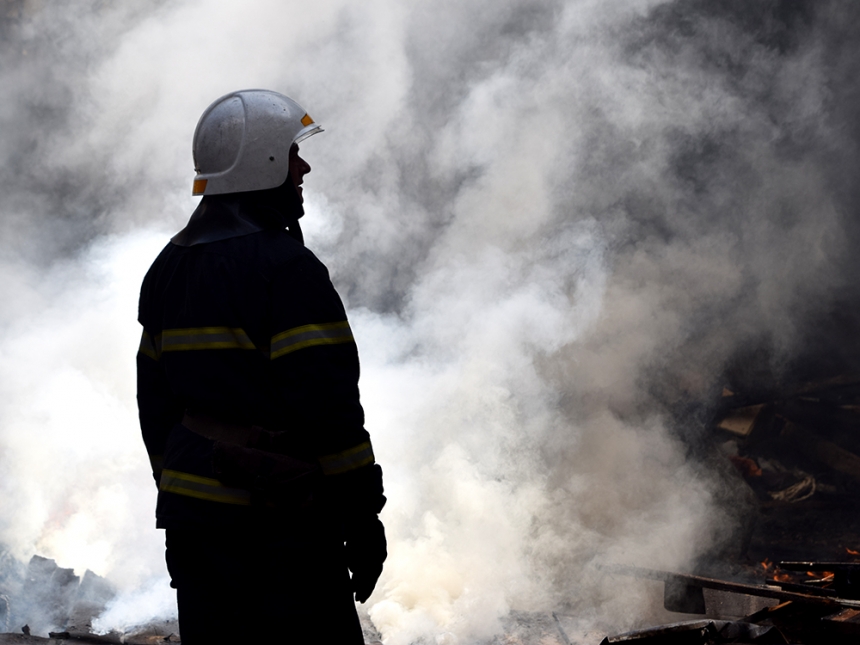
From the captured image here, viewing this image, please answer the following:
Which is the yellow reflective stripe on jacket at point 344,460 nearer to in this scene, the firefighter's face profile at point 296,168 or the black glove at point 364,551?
the black glove at point 364,551

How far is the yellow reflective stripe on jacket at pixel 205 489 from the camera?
1.77 metres

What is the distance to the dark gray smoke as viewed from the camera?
5562 millimetres

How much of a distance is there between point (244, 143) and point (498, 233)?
550cm

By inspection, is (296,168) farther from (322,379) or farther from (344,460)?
(344,460)

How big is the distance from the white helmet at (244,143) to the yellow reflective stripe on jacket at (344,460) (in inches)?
30.5

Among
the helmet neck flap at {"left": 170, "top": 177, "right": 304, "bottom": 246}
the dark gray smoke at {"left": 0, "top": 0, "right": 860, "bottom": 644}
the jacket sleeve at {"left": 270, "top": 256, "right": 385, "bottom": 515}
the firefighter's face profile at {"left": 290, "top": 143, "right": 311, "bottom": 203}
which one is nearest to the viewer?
the jacket sleeve at {"left": 270, "top": 256, "right": 385, "bottom": 515}

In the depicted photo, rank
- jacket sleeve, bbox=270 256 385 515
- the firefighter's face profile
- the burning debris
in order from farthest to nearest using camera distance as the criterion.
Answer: the burning debris, the firefighter's face profile, jacket sleeve, bbox=270 256 385 515

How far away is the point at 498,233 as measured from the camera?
7371 mm

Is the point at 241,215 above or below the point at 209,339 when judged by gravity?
above

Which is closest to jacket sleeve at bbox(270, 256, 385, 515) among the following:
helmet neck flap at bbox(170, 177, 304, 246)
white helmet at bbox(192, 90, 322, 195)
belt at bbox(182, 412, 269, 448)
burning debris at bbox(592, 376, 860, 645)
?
belt at bbox(182, 412, 269, 448)

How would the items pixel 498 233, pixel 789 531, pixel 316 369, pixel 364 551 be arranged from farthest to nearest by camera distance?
pixel 498 233 → pixel 789 531 → pixel 364 551 → pixel 316 369

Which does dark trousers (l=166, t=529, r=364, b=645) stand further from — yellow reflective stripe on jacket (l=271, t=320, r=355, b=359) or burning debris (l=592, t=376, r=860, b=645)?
burning debris (l=592, t=376, r=860, b=645)

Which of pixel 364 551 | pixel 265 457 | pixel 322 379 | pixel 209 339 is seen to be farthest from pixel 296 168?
pixel 364 551

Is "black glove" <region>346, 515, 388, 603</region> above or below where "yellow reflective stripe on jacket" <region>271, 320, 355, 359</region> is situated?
below
